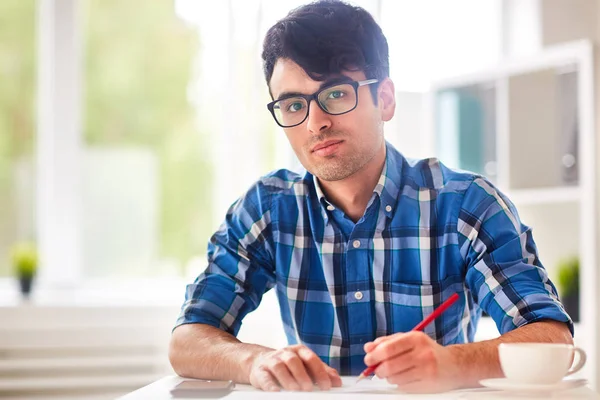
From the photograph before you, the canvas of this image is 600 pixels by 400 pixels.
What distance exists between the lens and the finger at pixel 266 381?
1.11m

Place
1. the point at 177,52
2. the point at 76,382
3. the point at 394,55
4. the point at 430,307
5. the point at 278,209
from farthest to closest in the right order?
the point at 177,52, the point at 394,55, the point at 76,382, the point at 278,209, the point at 430,307

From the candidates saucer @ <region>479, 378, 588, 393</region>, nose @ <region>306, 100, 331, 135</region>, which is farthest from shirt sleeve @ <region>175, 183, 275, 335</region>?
saucer @ <region>479, 378, 588, 393</region>

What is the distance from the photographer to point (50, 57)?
2979 millimetres

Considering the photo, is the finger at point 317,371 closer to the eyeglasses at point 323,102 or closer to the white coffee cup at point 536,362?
the white coffee cup at point 536,362

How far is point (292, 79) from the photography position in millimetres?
1517

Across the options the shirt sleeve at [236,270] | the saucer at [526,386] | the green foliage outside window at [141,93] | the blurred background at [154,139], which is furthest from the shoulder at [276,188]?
the green foliage outside window at [141,93]

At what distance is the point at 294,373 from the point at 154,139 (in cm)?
210

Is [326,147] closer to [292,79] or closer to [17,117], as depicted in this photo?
[292,79]

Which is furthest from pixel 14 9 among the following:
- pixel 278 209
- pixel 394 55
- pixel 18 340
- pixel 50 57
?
pixel 278 209

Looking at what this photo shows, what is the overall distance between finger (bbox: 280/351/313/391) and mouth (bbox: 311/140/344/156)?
1.60 feet

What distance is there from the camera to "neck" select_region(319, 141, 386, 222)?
159 centimetres

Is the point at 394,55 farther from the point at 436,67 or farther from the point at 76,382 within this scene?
the point at 76,382

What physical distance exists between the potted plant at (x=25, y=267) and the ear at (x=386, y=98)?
1718mm

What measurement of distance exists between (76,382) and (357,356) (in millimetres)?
1461
